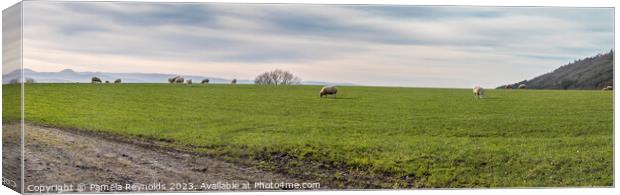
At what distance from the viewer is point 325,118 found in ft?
79.2

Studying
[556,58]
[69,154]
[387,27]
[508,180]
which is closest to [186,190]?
[69,154]

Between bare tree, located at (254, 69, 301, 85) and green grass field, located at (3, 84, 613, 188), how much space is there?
0.17m

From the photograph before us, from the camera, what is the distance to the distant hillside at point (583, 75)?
2455 centimetres

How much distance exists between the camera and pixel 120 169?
865 inches

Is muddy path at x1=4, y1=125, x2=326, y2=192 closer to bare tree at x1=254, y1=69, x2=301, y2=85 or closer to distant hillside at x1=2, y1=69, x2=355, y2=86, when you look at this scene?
distant hillside at x1=2, y1=69, x2=355, y2=86

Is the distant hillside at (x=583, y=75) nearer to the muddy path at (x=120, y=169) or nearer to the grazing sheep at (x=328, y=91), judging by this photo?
the grazing sheep at (x=328, y=91)

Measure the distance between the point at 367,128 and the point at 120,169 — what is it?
20.1ft

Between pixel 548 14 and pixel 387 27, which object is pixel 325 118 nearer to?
pixel 387 27

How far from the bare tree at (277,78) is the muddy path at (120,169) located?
2.22 meters

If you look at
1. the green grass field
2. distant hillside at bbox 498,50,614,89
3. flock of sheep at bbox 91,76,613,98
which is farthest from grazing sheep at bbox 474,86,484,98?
distant hillside at bbox 498,50,614,89

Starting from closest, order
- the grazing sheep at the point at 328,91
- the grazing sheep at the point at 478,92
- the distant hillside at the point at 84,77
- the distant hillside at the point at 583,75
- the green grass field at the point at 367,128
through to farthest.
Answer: the distant hillside at the point at 84,77, the green grass field at the point at 367,128, the grazing sheep at the point at 328,91, the grazing sheep at the point at 478,92, the distant hillside at the point at 583,75

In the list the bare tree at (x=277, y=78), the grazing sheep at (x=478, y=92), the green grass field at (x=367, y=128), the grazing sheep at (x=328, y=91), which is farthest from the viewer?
the grazing sheep at (x=478, y=92)

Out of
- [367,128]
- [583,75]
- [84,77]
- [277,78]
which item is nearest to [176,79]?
[84,77]

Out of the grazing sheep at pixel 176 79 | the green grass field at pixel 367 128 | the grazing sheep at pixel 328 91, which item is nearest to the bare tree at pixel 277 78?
the green grass field at pixel 367 128
